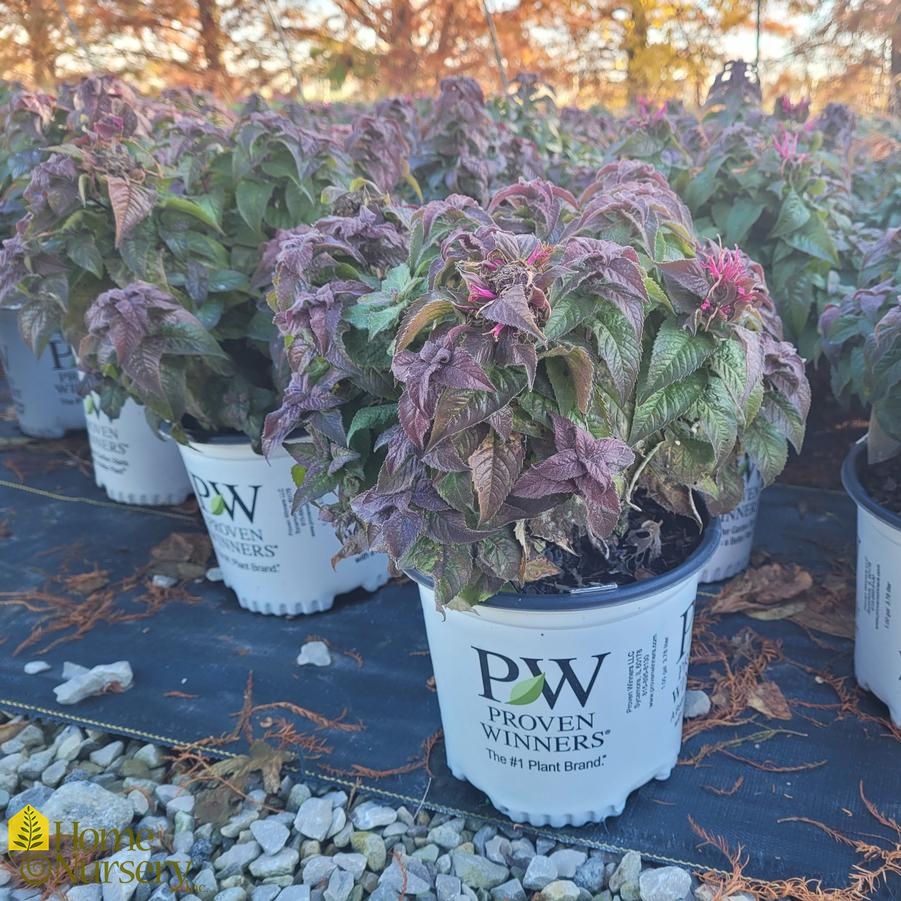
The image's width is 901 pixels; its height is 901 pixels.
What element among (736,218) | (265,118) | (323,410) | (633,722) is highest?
(265,118)

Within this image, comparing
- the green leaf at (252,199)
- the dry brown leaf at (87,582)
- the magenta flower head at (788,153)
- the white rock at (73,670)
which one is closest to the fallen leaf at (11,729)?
the white rock at (73,670)

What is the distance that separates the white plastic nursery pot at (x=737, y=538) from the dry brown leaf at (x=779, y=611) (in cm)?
14

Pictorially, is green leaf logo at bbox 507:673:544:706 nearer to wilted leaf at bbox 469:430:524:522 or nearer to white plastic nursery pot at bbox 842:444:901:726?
wilted leaf at bbox 469:430:524:522

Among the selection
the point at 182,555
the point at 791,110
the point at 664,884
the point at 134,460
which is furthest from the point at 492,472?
the point at 791,110

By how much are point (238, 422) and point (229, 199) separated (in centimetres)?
54

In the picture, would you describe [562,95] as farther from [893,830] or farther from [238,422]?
[893,830]

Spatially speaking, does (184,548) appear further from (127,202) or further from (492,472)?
(492,472)

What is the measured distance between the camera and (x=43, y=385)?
3104mm

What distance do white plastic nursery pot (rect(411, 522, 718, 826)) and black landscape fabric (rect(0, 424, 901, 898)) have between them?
79 mm

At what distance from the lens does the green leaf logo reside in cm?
131

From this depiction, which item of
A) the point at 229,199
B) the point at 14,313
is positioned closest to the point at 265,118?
the point at 229,199

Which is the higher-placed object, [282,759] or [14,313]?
[14,313]

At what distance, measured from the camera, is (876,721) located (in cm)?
162

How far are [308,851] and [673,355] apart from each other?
1067mm
